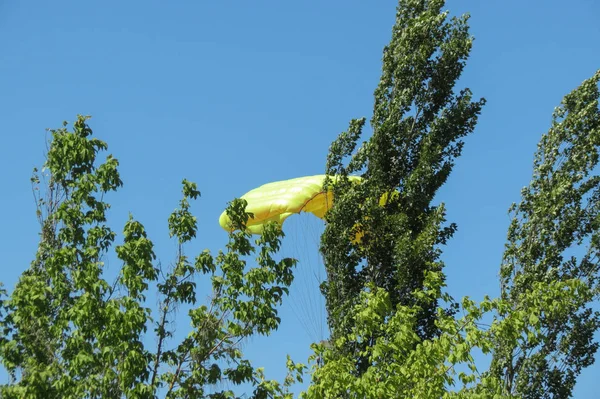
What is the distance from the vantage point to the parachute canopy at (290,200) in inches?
909

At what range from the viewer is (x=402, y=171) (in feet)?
75.3

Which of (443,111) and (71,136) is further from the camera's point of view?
(443,111)

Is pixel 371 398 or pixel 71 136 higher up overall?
pixel 71 136

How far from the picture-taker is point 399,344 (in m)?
15.4

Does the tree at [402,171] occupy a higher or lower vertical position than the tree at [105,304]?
higher

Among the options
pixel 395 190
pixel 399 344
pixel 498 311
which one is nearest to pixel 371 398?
pixel 399 344

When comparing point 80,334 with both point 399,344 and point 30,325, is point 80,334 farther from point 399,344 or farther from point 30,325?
point 399,344

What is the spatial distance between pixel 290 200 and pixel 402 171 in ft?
7.72

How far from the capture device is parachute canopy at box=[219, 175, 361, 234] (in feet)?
75.8

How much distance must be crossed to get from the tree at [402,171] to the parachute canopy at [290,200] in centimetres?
Answer: 51

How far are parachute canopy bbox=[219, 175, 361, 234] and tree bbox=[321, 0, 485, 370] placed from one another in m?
0.51

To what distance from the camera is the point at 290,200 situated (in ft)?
75.8

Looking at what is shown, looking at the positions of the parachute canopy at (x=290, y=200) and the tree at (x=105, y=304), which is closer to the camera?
the tree at (x=105, y=304)

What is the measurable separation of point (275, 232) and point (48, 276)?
3.25m
